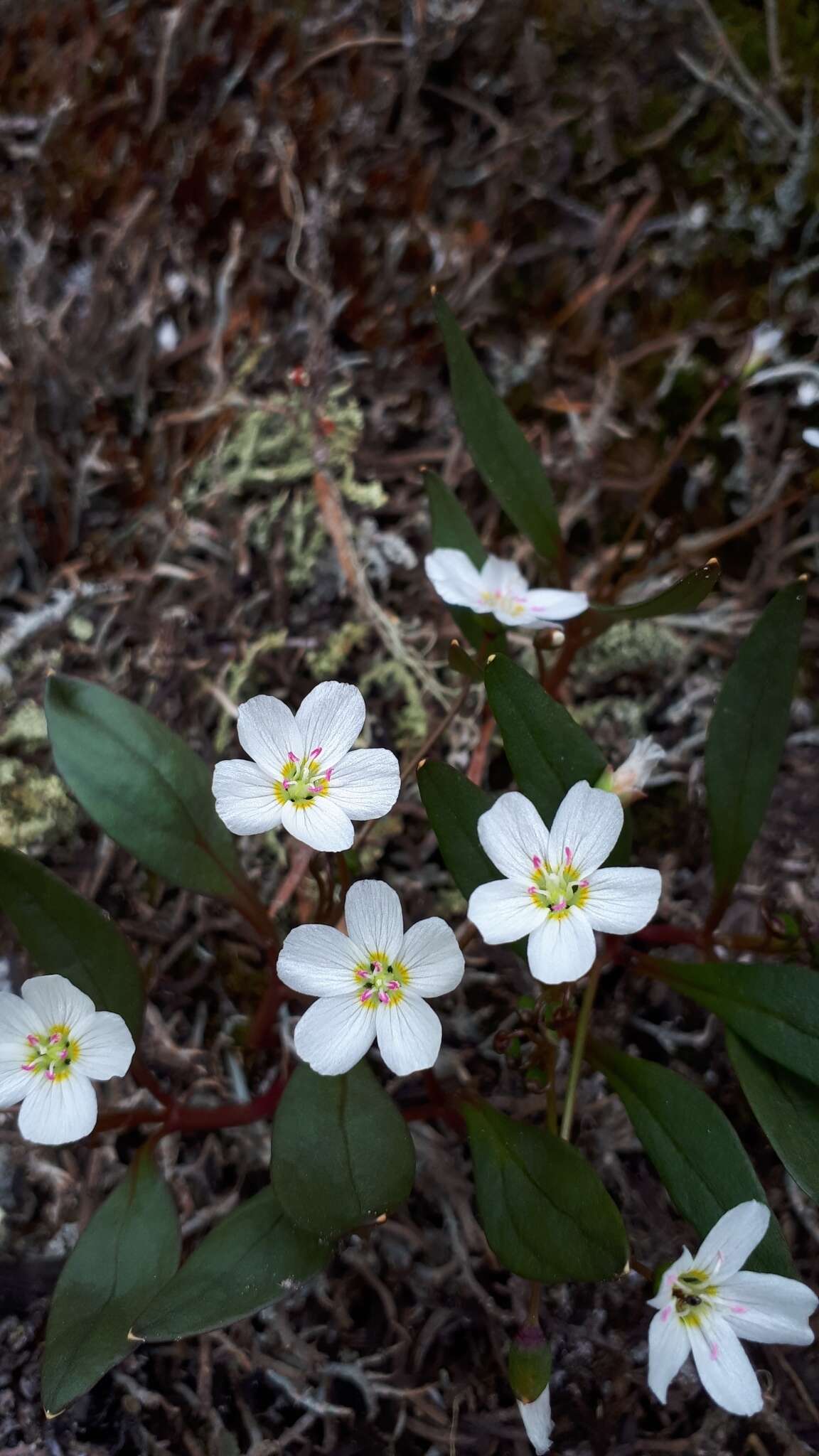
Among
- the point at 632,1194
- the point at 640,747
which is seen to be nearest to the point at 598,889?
the point at 640,747

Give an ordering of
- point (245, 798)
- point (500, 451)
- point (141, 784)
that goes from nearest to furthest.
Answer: point (245, 798) < point (141, 784) < point (500, 451)

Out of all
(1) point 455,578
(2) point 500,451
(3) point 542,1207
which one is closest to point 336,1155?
(3) point 542,1207

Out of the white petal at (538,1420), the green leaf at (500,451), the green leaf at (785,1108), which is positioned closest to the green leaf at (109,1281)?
the white petal at (538,1420)

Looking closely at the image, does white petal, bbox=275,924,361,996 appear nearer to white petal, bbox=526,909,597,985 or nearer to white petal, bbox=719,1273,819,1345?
white petal, bbox=526,909,597,985

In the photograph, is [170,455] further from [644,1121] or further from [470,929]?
[644,1121]

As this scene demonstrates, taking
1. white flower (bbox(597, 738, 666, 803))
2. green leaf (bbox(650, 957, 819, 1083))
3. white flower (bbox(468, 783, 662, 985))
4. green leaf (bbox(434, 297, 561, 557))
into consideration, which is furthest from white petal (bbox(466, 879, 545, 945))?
green leaf (bbox(434, 297, 561, 557))

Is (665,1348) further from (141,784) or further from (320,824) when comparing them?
(141,784)

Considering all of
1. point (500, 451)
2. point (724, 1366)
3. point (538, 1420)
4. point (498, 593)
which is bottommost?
point (538, 1420)
